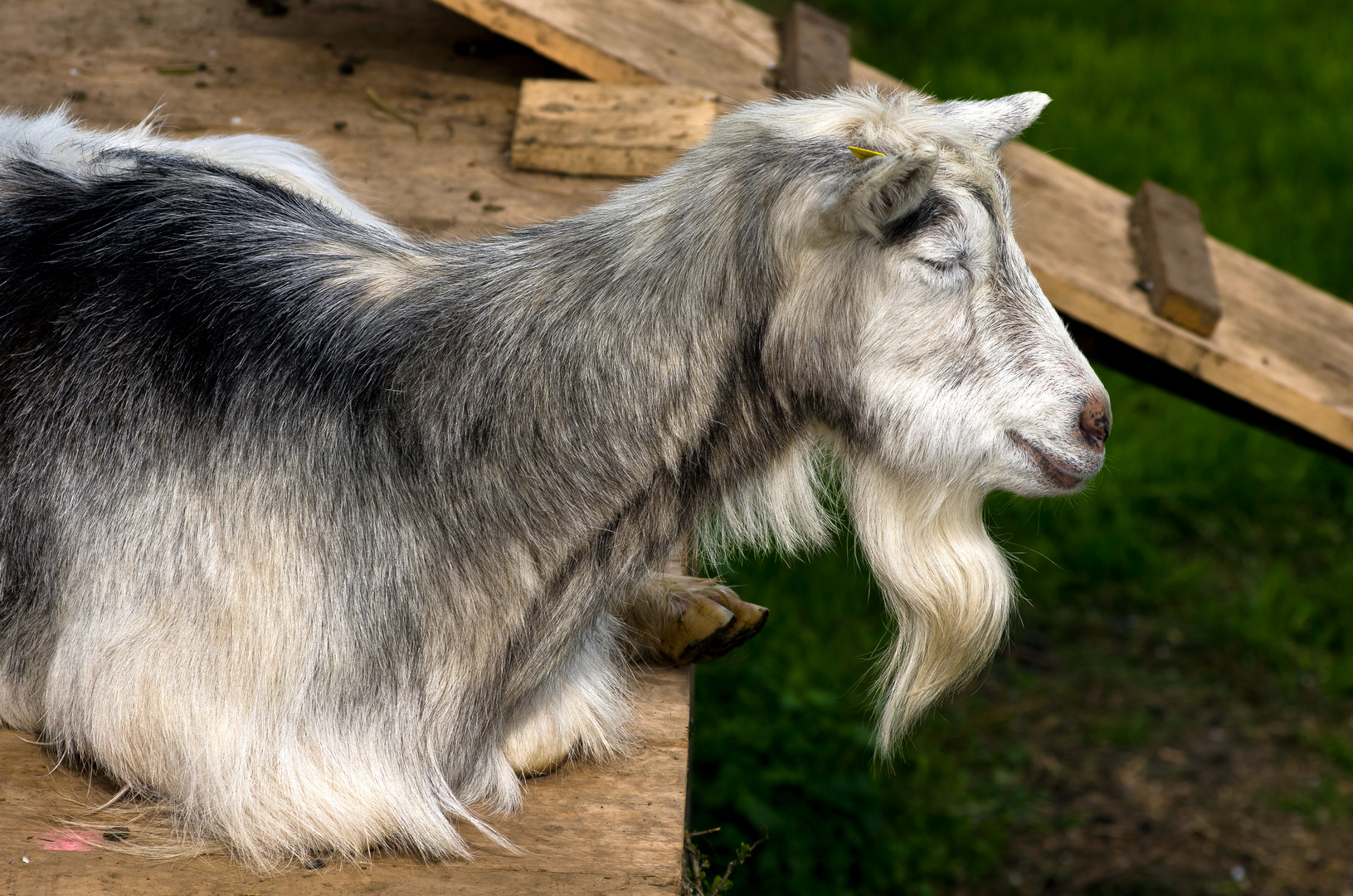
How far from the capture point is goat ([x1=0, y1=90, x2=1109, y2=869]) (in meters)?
1.97

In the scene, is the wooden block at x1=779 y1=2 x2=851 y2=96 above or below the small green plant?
above

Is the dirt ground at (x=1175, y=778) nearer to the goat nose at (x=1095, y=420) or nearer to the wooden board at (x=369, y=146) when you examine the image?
the wooden board at (x=369, y=146)

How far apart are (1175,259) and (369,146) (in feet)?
6.98

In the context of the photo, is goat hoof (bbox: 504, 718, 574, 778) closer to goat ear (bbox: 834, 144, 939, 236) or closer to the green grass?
goat ear (bbox: 834, 144, 939, 236)

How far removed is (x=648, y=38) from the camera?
3814 millimetres

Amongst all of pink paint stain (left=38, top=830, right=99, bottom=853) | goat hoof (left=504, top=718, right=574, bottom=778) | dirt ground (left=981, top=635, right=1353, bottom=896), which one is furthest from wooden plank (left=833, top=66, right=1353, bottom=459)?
pink paint stain (left=38, top=830, right=99, bottom=853)

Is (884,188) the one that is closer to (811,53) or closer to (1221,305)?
→ (1221,305)

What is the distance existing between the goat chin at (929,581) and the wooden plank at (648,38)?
178 centimetres

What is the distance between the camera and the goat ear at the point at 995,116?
214cm

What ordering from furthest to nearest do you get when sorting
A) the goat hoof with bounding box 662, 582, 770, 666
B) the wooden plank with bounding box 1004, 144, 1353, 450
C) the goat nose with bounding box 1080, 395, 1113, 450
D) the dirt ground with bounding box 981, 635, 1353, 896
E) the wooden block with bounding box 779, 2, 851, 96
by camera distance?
the dirt ground with bounding box 981, 635, 1353, 896 < the wooden block with bounding box 779, 2, 851, 96 < the wooden plank with bounding box 1004, 144, 1353, 450 < the goat hoof with bounding box 662, 582, 770, 666 < the goat nose with bounding box 1080, 395, 1113, 450

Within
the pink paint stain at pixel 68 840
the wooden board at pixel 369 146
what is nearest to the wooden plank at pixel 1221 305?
the wooden board at pixel 369 146

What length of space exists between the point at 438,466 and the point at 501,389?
15 cm

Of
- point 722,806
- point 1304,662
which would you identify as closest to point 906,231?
point 722,806

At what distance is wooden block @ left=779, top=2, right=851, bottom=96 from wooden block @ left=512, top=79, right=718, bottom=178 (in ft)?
1.09
